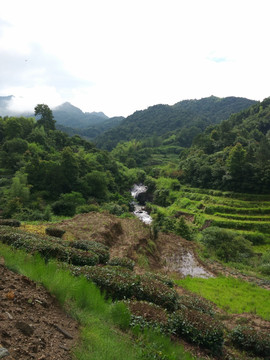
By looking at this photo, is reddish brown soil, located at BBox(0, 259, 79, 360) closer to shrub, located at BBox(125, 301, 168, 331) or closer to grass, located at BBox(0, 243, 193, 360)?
grass, located at BBox(0, 243, 193, 360)

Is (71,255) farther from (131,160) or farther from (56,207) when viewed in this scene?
(131,160)

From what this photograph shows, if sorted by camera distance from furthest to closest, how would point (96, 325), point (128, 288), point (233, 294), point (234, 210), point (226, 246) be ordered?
1. point (234, 210)
2. point (226, 246)
3. point (233, 294)
4. point (128, 288)
5. point (96, 325)

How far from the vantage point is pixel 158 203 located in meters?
50.9

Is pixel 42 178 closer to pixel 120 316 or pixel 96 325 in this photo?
pixel 120 316

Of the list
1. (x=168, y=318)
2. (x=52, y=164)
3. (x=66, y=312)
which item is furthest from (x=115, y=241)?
(x=52, y=164)

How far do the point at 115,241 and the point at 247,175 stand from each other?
3239 centimetres

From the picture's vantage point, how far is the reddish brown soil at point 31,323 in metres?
2.84

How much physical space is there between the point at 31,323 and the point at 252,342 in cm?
736

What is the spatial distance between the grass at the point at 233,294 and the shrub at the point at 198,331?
646cm

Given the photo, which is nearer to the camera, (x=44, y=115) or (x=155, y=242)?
(x=155, y=242)

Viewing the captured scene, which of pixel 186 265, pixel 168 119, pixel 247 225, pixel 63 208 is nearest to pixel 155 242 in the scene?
pixel 186 265

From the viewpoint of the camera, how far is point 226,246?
23.1 m

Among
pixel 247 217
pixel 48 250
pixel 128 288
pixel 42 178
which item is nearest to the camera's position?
pixel 128 288

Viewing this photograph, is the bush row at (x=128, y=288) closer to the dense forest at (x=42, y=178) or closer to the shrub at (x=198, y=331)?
the shrub at (x=198, y=331)
